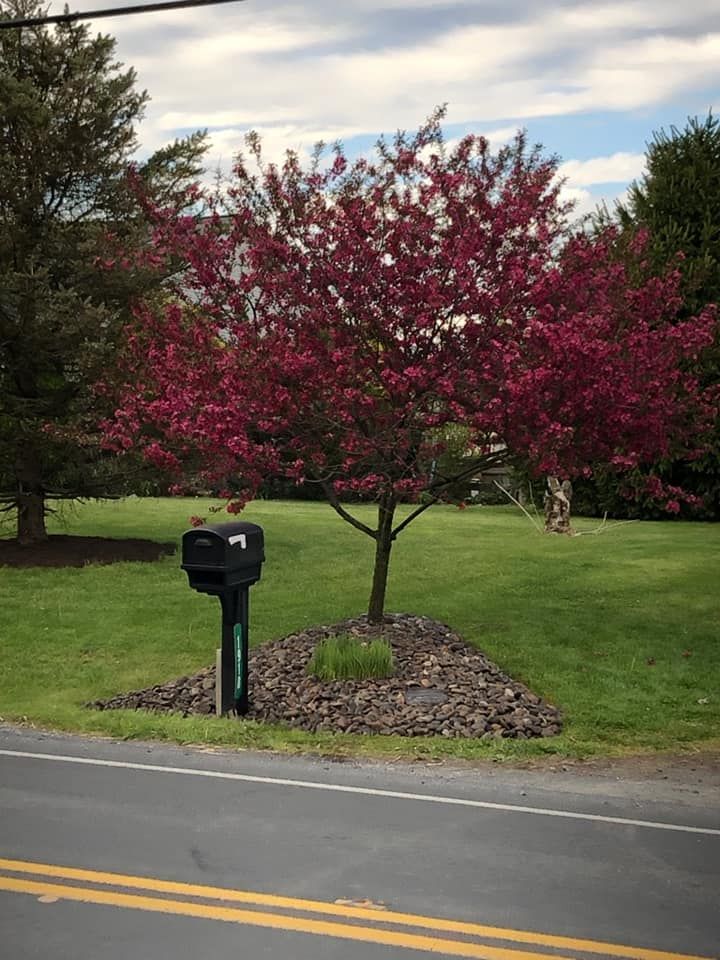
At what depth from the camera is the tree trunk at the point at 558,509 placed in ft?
69.8

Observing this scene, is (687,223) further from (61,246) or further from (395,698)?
(395,698)

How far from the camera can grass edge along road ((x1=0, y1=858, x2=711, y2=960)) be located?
15.8 feet

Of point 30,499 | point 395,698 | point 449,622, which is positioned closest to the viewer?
point 395,698

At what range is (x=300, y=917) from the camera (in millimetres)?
5062

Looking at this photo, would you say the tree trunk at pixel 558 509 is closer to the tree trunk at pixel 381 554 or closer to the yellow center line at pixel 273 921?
the tree trunk at pixel 381 554

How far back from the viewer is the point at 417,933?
495cm

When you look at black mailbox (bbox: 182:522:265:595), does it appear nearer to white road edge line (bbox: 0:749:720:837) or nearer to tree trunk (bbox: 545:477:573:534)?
white road edge line (bbox: 0:749:720:837)

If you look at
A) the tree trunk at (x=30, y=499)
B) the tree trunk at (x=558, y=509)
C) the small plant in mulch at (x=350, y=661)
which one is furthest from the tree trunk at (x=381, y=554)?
the tree trunk at (x=558, y=509)

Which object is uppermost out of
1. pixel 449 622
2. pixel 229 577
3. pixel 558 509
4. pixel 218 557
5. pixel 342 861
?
pixel 218 557

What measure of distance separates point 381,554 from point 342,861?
589 centimetres

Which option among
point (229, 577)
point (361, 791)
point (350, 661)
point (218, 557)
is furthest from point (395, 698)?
point (361, 791)

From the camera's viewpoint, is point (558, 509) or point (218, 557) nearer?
point (218, 557)

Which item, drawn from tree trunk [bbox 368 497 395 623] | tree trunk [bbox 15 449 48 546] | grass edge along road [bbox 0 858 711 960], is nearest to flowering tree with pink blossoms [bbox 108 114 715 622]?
tree trunk [bbox 368 497 395 623]

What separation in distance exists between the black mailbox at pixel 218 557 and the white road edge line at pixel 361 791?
1.56 m
